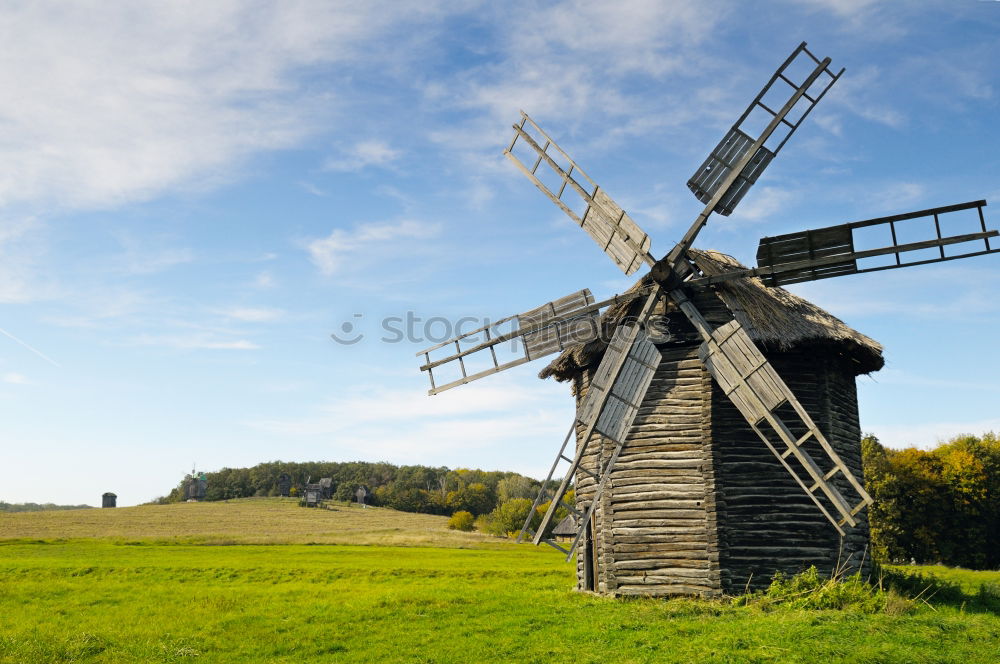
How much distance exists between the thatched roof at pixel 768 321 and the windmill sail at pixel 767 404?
2.44 feet

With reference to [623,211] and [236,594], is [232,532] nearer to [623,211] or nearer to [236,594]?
[236,594]

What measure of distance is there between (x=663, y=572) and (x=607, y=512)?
184 cm

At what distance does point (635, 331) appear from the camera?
17.7 meters

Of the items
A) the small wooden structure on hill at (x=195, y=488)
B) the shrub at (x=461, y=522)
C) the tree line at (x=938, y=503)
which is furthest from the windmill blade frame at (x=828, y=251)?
the small wooden structure on hill at (x=195, y=488)

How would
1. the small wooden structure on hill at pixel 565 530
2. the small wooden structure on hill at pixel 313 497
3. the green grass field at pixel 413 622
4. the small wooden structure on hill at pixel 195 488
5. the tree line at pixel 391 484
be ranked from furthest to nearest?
1. the small wooden structure on hill at pixel 195 488
2. the tree line at pixel 391 484
3. the small wooden structure on hill at pixel 313 497
4. the small wooden structure on hill at pixel 565 530
5. the green grass field at pixel 413 622

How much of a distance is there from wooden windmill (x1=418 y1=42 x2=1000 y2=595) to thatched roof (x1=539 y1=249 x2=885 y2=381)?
42 millimetres

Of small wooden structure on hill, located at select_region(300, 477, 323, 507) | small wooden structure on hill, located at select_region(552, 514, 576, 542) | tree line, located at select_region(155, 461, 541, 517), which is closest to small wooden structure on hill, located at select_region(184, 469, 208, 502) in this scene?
tree line, located at select_region(155, 461, 541, 517)

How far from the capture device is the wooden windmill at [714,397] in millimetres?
16688

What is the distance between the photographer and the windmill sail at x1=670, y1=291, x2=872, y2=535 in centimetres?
1562

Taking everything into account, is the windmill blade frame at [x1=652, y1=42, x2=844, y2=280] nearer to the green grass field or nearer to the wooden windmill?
the wooden windmill

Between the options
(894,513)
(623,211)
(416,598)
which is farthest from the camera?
(894,513)

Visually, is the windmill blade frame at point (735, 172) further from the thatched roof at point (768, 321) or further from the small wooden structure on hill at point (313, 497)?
the small wooden structure on hill at point (313, 497)

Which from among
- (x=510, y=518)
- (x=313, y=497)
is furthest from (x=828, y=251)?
(x=313, y=497)

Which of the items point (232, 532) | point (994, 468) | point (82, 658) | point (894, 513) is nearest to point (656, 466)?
point (82, 658)
